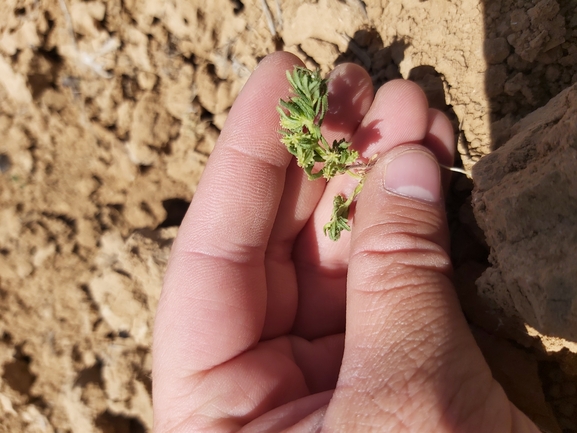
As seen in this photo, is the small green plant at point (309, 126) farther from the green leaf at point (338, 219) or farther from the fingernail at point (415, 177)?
the fingernail at point (415, 177)

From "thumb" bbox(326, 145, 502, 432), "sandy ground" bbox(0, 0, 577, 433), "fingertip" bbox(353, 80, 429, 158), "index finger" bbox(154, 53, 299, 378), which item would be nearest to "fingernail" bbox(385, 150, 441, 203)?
"thumb" bbox(326, 145, 502, 432)

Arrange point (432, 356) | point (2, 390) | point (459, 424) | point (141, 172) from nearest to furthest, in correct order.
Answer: point (459, 424)
point (432, 356)
point (2, 390)
point (141, 172)

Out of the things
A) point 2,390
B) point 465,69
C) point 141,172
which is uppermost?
point 465,69

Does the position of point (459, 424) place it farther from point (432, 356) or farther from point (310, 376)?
point (310, 376)

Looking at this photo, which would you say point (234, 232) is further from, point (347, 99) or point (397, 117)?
point (397, 117)

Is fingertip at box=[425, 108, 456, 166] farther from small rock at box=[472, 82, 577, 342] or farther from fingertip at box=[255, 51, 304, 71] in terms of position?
fingertip at box=[255, 51, 304, 71]

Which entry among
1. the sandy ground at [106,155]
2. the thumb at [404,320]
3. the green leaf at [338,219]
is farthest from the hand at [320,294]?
the sandy ground at [106,155]

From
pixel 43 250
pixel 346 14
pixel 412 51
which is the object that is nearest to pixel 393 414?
pixel 412 51

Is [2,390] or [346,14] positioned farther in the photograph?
[2,390]

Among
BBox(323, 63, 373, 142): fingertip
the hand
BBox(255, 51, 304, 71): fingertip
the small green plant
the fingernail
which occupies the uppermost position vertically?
BBox(255, 51, 304, 71): fingertip
